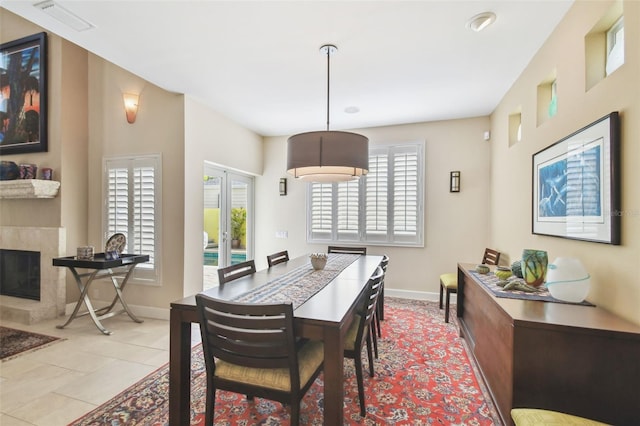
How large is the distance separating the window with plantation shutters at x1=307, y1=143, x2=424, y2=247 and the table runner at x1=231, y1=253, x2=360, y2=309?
1.82 metres

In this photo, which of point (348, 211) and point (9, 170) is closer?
point (9, 170)

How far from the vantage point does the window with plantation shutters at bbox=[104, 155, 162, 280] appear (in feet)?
12.4

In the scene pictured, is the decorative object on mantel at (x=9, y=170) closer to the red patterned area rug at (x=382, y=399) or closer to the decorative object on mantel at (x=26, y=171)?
the decorative object on mantel at (x=26, y=171)

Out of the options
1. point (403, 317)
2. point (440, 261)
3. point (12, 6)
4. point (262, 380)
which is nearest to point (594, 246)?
point (262, 380)

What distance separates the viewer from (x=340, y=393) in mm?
1530

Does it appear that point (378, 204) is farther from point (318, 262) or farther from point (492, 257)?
point (318, 262)

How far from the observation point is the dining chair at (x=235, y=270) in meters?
2.38

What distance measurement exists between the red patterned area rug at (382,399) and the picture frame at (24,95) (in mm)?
3648

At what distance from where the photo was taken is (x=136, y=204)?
387 cm

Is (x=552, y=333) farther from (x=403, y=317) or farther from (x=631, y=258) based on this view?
(x=403, y=317)

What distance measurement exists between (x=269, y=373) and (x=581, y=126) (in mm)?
2460

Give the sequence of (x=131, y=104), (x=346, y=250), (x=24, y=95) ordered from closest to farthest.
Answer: (x=131, y=104)
(x=24, y=95)
(x=346, y=250)

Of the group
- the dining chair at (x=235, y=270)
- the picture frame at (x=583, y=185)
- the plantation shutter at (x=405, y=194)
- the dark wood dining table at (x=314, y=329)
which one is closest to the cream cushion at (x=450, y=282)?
the plantation shutter at (x=405, y=194)

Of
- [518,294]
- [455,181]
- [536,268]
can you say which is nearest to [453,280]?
[455,181]
